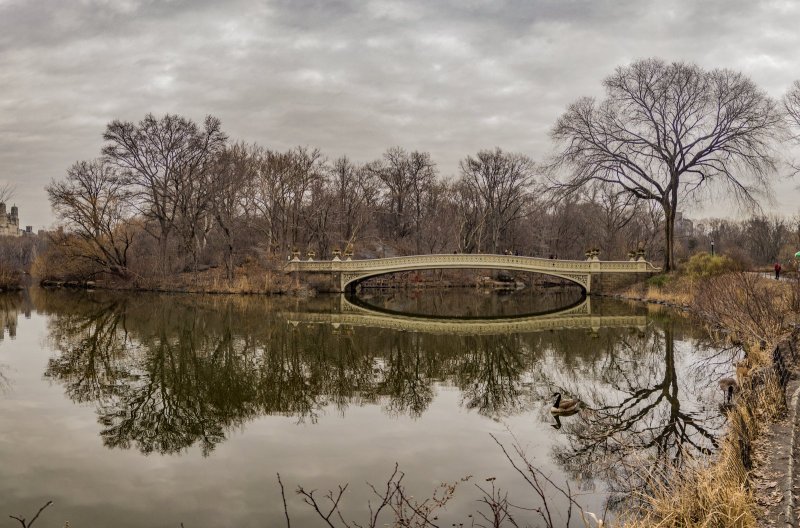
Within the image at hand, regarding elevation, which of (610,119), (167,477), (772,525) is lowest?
(167,477)

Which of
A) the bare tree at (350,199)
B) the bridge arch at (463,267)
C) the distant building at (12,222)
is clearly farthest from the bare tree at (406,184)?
the distant building at (12,222)

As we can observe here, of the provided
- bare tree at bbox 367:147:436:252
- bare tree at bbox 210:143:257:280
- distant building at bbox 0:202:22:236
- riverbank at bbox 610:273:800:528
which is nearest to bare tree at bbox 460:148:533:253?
bare tree at bbox 367:147:436:252

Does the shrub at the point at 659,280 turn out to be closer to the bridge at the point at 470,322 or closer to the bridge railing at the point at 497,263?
the bridge railing at the point at 497,263

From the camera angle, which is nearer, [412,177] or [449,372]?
[449,372]

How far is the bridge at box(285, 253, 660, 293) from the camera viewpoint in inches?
1394

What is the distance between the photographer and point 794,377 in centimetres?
909

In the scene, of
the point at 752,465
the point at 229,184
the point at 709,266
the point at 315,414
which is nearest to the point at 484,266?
the point at 709,266

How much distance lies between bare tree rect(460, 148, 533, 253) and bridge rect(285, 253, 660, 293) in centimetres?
1426

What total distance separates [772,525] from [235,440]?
6251 mm

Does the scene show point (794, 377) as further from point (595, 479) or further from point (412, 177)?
point (412, 177)

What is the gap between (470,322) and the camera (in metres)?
22.8

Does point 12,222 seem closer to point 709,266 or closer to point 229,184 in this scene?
point 229,184

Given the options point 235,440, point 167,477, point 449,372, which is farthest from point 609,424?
point 167,477

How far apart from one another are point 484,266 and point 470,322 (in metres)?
13.0
